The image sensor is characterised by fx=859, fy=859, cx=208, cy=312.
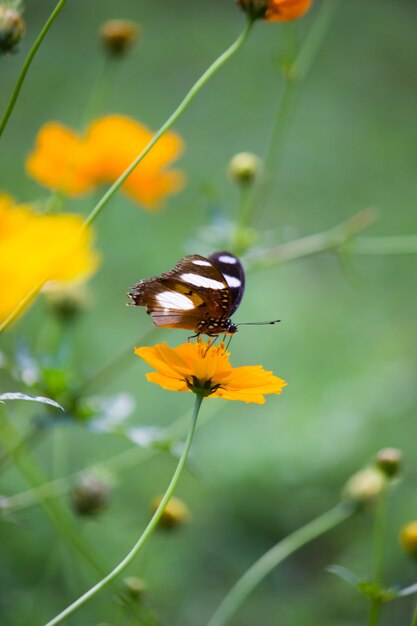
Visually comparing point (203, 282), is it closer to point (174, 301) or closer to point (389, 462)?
point (174, 301)

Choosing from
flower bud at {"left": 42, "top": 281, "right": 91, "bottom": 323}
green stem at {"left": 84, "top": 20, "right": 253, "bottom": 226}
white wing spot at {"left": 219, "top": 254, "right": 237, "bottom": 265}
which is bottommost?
flower bud at {"left": 42, "top": 281, "right": 91, "bottom": 323}

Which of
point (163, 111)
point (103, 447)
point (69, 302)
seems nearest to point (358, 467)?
point (103, 447)

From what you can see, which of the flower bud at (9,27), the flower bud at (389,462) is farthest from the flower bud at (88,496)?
the flower bud at (9,27)

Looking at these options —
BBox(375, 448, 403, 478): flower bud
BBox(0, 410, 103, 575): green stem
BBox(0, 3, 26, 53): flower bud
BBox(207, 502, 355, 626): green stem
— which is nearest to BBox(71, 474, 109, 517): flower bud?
BBox(0, 410, 103, 575): green stem

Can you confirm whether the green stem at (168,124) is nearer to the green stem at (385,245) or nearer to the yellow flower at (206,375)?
the yellow flower at (206,375)

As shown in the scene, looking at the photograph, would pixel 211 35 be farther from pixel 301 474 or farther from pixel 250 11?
pixel 250 11

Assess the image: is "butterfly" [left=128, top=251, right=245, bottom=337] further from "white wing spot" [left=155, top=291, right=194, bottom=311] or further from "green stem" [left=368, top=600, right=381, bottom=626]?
"green stem" [left=368, top=600, right=381, bottom=626]
